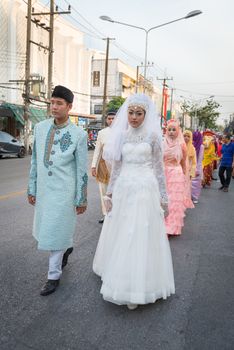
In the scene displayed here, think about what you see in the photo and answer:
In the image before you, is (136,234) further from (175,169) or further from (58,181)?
(175,169)

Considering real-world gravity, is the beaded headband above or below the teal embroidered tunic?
above

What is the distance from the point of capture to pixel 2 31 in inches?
987

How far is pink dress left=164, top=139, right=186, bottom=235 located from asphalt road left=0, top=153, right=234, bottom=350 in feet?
1.89

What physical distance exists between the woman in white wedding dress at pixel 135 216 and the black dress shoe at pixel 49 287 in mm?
486

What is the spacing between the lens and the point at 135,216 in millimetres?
3430

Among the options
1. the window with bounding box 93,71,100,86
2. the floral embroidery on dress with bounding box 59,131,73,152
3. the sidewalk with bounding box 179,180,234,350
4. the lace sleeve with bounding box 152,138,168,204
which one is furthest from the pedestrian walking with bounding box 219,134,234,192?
the window with bounding box 93,71,100,86

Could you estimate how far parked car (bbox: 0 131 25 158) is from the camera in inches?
758

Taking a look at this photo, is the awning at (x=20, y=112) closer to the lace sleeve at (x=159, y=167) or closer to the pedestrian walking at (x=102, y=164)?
the pedestrian walking at (x=102, y=164)

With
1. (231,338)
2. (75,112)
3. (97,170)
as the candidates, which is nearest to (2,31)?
(75,112)

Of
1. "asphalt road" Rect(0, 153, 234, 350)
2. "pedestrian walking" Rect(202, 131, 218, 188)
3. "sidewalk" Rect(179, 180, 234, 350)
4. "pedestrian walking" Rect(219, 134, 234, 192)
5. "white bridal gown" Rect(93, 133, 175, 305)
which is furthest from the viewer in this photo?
"pedestrian walking" Rect(202, 131, 218, 188)

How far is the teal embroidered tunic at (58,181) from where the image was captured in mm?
3502

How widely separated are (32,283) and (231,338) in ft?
6.52

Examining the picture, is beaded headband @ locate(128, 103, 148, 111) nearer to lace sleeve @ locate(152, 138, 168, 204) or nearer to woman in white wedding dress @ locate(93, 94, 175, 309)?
woman in white wedding dress @ locate(93, 94, 175, 309)

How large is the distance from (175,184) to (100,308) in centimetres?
330
